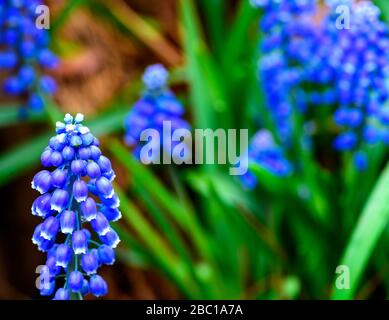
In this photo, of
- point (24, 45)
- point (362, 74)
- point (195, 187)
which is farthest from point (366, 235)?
point (24, 45)

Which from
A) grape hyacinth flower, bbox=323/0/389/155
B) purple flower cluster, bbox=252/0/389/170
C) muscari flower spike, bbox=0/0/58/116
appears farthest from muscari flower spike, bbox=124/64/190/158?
grape hyacinth flower, bbox=323/0/389/155

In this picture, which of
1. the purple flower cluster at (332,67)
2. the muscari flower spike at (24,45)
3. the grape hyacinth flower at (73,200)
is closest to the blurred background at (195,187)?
the muscari flower spike at (24,45)

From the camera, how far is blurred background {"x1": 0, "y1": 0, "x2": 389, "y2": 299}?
12.3 ft

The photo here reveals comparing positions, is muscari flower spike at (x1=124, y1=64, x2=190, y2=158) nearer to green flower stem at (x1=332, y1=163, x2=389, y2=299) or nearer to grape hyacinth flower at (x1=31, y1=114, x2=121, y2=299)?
green flower stem at (x1=332, y1=163, x2=389, y2=299)

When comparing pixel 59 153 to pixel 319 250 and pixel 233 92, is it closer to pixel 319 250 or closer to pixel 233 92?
pixel 319 250

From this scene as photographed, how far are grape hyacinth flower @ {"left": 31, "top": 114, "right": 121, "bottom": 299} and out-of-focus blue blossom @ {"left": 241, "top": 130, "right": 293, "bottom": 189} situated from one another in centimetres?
148

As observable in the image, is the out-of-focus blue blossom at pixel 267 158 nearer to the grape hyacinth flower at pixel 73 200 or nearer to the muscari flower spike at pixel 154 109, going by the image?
the muscari flower spike at pixel 154 109

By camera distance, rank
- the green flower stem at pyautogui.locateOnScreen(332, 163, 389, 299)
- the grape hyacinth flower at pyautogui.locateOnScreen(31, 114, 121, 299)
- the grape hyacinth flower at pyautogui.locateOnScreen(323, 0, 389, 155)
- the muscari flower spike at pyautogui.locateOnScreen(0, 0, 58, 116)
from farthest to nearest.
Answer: the muscari flower spike at pyautogui.locateOnScreen(0, 0, 58, 116)
the grape hyacinth flower at pyautogui.locateOnScreen(323, 0, 389, 155)
the green flower stem at pyautogui.locateOnScreen(332, 163, 389, 299)
the grape hyacinth flower at pyautogui.locateOnScreen(31, 114, 121, 299)

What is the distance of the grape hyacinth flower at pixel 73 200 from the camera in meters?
2.23

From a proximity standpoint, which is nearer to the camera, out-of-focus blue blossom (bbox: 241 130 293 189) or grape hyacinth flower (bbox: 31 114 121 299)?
grape hyacinth flower (bbox: 31 114 121 299)

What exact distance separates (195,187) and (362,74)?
1.25 metres
